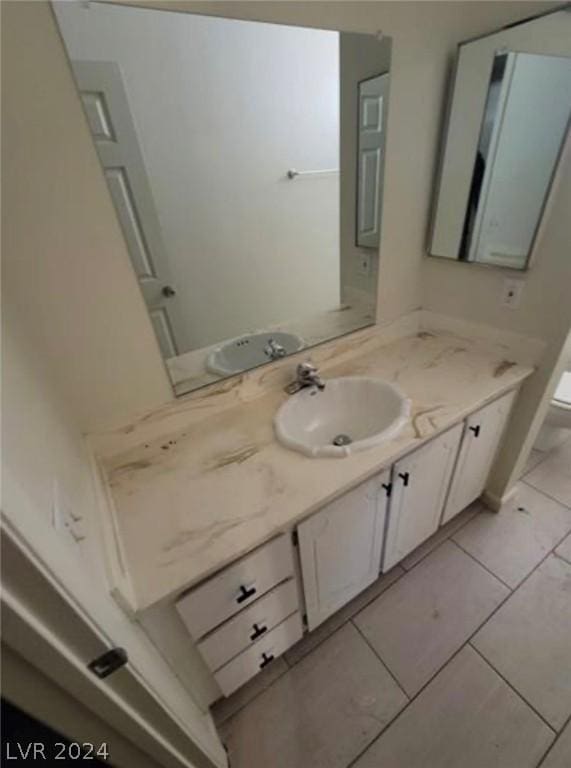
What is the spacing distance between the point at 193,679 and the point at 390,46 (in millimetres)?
1772

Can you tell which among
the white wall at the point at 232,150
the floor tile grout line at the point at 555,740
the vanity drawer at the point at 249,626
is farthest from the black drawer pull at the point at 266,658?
the white wall at the point at 232,150

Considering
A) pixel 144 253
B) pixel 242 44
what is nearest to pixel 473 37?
pixel 242 44

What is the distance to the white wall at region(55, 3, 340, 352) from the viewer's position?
77 centimetres

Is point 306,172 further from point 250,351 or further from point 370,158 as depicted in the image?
point 250,351

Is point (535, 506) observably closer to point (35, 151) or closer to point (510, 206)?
point (510, 206)

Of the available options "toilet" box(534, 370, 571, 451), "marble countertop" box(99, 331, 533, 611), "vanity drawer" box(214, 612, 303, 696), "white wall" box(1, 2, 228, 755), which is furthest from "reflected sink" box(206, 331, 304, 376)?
"toilet" box(534, 370, 571, 451)

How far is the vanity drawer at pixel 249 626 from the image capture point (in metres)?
0.84

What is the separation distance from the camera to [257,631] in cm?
93

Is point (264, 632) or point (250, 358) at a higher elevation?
point (250, 358)

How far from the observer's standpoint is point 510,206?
109 cm

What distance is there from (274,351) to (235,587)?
710 millimetres

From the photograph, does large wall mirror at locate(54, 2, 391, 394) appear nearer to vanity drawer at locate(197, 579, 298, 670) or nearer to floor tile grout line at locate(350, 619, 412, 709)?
vanity drawer at locate(197, 579, 298, 670)

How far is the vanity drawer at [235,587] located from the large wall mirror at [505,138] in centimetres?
118

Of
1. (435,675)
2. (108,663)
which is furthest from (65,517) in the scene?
(435,675)
